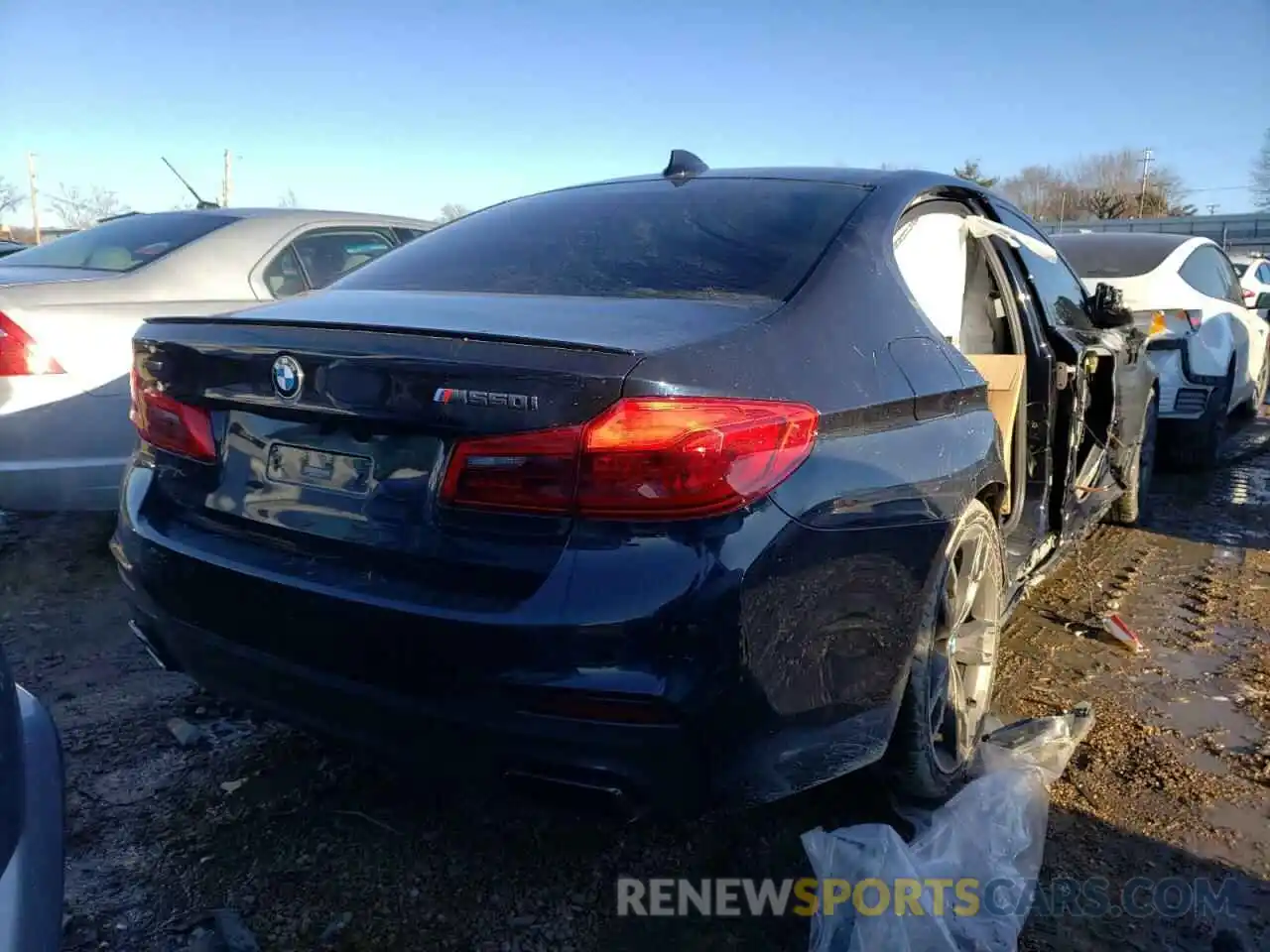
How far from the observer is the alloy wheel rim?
2.24 meters

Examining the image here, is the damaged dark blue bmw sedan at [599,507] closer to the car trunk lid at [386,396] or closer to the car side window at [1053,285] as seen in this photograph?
the car trunk lid at [386,396]

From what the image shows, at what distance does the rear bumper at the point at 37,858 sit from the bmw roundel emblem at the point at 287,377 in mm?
683

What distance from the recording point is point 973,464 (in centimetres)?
225

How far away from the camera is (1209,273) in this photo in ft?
21.3

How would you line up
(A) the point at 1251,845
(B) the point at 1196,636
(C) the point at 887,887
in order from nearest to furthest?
1. (C) the point at 887,887
2. (A) the point at 1251,845
3. (B) the point at 1196,636

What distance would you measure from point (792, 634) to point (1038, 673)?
187 centimetres

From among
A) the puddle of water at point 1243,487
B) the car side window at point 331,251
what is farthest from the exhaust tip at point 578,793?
the puddle of water at point 1243,487

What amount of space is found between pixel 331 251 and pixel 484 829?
139 inches

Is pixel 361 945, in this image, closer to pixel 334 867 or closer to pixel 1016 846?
pixel 334 867

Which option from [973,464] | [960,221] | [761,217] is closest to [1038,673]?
[973,464]

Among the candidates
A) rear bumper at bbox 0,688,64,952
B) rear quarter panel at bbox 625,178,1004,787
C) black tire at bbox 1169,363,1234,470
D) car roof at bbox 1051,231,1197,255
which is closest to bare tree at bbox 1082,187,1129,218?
car roof at bbox 1051,231,1197,255

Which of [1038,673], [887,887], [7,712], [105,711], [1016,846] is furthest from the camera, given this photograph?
[1038,673]

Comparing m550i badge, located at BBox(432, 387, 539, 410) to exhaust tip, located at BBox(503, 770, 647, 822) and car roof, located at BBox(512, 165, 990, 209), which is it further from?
car roof, located at BBox(512, 165, 990, 209)

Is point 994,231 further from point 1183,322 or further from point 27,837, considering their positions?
point 1183,322
